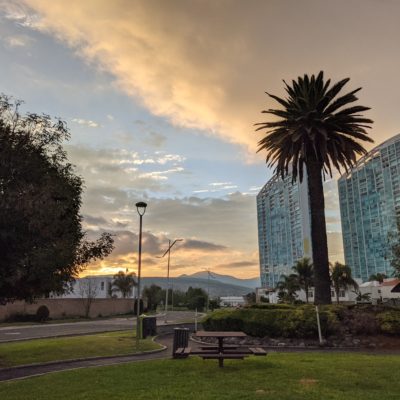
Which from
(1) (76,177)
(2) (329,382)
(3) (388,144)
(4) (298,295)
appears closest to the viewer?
(2) (329,382)

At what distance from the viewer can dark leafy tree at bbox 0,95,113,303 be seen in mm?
13734

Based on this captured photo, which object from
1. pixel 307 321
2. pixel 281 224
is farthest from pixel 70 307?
pixel 281 224

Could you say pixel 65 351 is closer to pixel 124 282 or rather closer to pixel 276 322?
pixel 276 322

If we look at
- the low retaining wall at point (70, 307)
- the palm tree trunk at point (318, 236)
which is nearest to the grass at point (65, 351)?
the palm tree trunk at point (318, 236)

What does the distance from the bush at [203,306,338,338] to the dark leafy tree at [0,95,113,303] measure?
834cm

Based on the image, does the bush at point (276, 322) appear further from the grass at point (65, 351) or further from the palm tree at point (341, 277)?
the palm tree at point (341, 277)

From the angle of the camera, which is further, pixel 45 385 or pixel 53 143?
pixel 53 143

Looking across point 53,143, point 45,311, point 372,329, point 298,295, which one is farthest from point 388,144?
point 53,143

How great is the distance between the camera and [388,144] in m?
110

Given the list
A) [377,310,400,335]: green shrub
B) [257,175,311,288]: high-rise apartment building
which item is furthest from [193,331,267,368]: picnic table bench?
[257,175,311,288]: high-rise apartment building

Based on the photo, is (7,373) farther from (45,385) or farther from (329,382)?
(329,382)

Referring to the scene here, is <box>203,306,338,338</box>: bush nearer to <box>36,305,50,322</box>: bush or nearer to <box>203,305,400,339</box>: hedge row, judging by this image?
<box>203,305,400,339</box>: hedge row

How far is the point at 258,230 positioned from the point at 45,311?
99.7 m

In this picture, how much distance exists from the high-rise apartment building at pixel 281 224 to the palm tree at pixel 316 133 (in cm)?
8377
